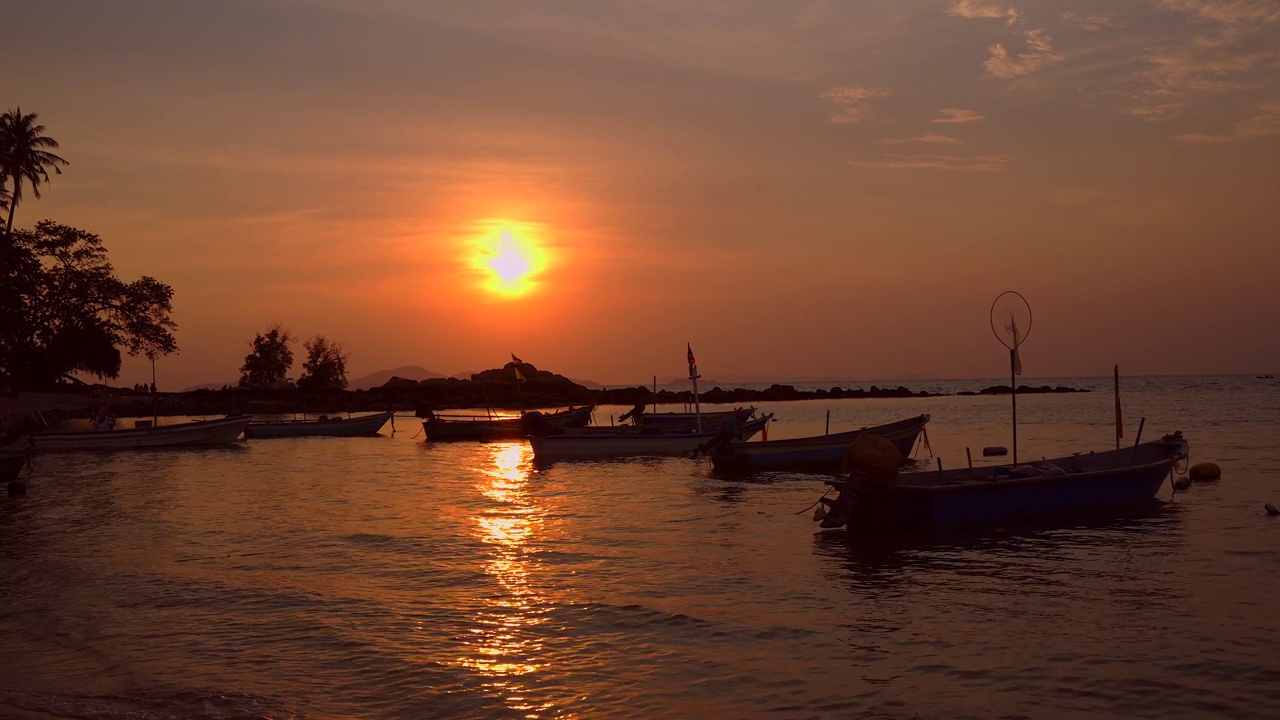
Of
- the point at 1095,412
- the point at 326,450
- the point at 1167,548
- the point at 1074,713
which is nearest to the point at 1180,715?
the point at 1074,713

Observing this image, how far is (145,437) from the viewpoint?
49.2 m

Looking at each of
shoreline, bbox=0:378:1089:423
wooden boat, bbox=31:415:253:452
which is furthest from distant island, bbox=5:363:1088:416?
wooden boat, bbox=31:415:253:452

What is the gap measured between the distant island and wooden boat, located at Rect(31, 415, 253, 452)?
17.7 metres

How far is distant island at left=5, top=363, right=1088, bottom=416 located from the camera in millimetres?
83250

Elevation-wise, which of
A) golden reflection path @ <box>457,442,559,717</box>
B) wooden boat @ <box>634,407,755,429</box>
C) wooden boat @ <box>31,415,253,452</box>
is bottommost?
golden reflection path @ <box>457,442,559,717</box>

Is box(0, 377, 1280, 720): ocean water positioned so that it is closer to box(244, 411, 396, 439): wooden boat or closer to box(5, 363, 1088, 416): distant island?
box(244, 411, 396, 439): wooden boat

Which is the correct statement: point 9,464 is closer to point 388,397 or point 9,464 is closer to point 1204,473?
point 1204,473

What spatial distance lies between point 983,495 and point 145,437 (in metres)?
44.9

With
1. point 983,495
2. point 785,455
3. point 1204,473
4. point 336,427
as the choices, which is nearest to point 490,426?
point 336,427

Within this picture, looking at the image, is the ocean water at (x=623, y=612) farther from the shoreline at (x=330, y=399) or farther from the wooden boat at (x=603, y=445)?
the shoreline at (x=330, y=399)

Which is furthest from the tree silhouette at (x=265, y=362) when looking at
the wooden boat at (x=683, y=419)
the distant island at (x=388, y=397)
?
the wooden boat at (x=683, y=419)

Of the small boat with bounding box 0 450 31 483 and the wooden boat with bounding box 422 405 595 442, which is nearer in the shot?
the small boat with bounding box 0 450 31 483

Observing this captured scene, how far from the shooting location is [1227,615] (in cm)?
1238

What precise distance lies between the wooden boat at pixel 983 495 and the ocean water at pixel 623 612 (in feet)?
1.63
